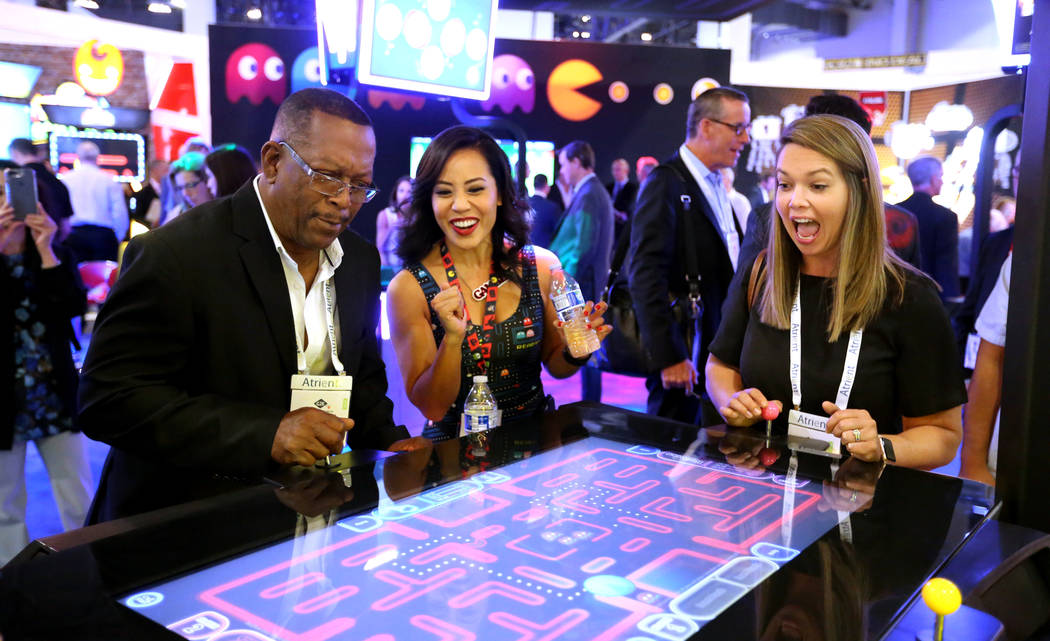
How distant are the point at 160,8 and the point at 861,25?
1058cm

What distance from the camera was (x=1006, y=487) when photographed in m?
1.35

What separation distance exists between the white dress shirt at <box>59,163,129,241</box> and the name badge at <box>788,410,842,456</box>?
749 centimetres

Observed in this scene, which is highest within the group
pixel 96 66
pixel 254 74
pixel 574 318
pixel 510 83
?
pixel 96 66

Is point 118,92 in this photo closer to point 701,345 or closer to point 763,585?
point 701,345

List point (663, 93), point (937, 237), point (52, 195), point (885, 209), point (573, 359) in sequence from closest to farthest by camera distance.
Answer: point (573, 359) → point (885, 209) → point (52, 195) → point (937, 237) → point (663, 93)

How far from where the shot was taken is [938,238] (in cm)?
509

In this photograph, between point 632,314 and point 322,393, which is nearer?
point 322,393

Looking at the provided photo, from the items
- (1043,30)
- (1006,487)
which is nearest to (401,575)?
(1006,487)

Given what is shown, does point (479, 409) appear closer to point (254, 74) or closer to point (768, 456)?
point (768, 456)

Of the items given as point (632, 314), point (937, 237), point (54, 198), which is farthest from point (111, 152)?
point (937, 237)

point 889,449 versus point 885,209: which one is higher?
point 885,209

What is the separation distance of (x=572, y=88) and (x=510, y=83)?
0.75 meters

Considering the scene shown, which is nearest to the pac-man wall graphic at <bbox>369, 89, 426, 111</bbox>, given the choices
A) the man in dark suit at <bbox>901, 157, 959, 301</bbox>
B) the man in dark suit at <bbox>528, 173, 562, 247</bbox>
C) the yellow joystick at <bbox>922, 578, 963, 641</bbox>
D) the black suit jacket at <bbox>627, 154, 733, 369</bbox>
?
the man in dark suit at <bbox>528, 173, 562, 247</bbox>

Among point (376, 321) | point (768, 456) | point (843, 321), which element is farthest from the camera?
point (376, 321)
